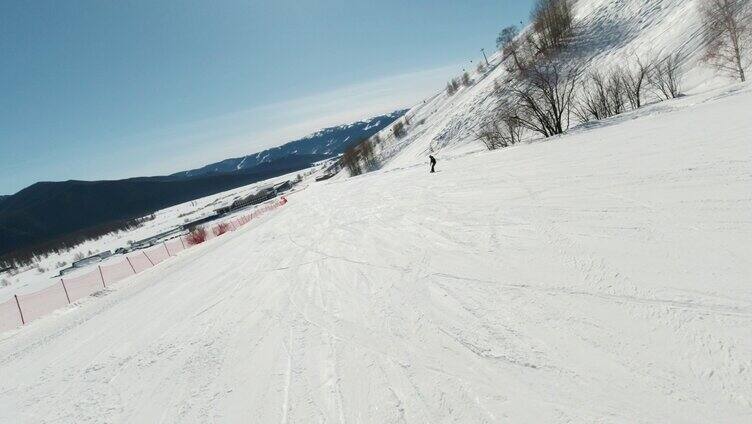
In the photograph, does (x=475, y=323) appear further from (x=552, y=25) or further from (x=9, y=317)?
(x=552, y=25)

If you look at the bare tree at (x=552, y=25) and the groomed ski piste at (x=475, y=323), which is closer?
the groomed ski piste at (x=475, y=323)

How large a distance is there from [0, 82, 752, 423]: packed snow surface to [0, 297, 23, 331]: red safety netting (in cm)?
395

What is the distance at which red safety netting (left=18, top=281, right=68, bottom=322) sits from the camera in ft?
57.5

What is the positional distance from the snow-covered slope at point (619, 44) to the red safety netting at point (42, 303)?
170ft

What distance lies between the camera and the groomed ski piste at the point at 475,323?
13.1 ft

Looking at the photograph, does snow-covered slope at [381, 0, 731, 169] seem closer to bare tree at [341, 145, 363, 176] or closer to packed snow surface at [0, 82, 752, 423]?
bare tree at [341, 145, 363, 176]

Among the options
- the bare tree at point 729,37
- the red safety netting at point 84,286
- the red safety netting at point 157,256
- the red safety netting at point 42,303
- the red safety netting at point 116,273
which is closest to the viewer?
the red safety netting at point 42,303

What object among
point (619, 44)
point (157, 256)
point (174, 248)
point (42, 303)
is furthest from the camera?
point (619, 44)

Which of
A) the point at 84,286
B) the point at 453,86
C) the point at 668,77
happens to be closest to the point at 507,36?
the point at 453,86

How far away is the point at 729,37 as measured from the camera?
3847 centimetres

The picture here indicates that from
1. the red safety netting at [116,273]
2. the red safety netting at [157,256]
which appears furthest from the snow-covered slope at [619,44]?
the red safety netting at [116,273]

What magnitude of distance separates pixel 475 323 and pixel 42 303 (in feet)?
76.1

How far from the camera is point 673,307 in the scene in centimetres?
470

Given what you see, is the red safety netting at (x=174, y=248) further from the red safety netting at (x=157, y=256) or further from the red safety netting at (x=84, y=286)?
the red safety netting at (x=84, y=286)
